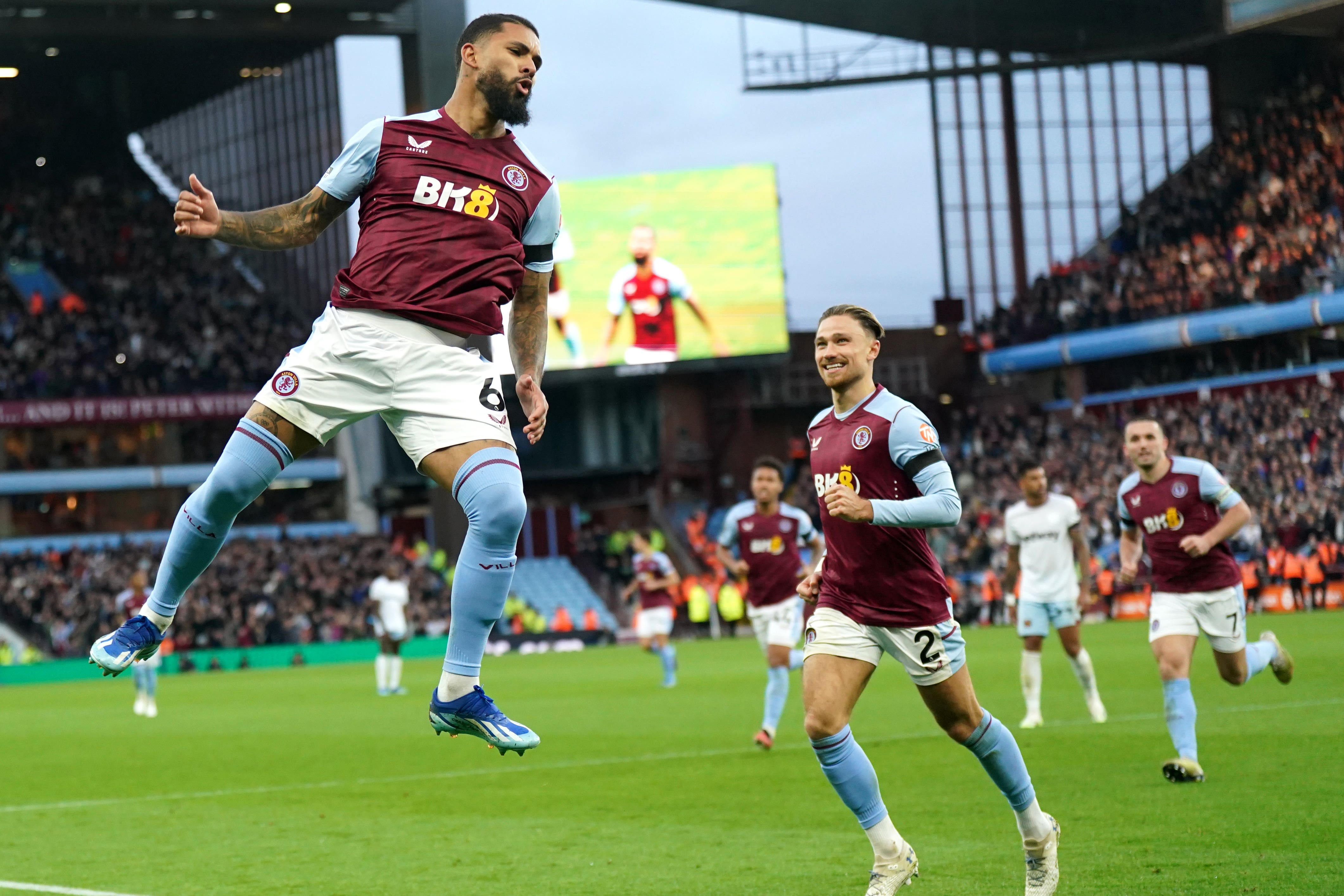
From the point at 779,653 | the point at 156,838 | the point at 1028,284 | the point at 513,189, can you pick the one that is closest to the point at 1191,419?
the point at 1028,284

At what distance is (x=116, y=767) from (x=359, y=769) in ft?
9.44

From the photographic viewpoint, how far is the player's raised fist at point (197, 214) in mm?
5523

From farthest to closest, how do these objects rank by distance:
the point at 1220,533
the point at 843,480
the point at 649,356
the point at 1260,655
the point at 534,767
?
1. the point at 649,356
2. the point at 534,767
3. the point at 1260,655
4. the point at 1220,533
5. the point at 843,480

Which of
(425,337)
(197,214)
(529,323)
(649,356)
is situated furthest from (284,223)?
(649,356)

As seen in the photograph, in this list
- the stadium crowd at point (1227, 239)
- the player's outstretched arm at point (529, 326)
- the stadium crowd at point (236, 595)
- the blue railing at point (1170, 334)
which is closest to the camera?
the player's outstretched arm at point (529, 326)

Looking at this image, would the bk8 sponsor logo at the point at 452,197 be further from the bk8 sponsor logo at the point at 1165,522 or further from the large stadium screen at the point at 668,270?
the large stadium screen at the point at 668,270

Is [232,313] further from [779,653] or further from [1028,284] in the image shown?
[779,653]

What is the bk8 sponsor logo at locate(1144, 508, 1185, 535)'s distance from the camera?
1151 cm

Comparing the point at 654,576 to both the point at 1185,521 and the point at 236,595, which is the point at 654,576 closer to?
the point at 1185,521

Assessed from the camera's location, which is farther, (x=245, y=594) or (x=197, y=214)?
(x=245, y=594)

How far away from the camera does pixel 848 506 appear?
673cm

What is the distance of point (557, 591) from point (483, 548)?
4421cm

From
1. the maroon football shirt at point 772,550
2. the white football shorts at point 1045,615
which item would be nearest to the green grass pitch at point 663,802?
the white football shorts at point 1045,615

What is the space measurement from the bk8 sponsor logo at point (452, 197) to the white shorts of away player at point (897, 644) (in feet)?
8.71
